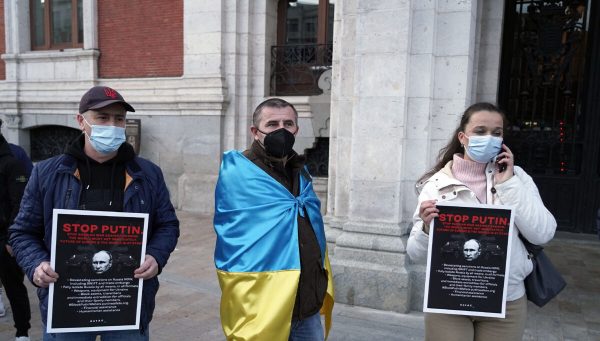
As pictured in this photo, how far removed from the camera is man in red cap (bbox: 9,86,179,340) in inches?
98.6

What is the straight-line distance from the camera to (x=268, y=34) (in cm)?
1020

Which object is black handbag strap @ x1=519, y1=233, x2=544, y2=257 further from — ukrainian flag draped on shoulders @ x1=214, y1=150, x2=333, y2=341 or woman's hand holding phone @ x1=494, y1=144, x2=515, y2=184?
ukrainian flag draped on shoulders @ x1=214, y1=150, x2=333, y2=341

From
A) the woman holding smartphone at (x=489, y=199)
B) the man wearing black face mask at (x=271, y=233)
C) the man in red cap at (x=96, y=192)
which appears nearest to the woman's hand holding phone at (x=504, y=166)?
the woman holding smartphone at (x=489, y=199)

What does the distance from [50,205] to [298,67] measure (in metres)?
8.25

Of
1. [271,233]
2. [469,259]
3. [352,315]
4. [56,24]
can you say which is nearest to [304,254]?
[271,233]

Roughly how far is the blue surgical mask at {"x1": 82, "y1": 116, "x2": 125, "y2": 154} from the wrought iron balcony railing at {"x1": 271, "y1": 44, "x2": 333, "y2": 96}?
7.61m

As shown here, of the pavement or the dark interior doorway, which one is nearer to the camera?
the pavement

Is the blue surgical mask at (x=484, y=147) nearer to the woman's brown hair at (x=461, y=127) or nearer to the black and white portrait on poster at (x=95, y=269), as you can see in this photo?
the woman's brown hair at (x=461, y=127)

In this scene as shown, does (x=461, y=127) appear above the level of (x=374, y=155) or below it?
above

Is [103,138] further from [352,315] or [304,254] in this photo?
[352,315]

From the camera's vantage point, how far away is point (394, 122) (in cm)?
495

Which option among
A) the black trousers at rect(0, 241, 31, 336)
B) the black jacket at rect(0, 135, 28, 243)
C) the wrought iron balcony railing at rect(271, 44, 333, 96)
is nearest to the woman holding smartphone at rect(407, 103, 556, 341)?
the black jacket at rect(0, 135, 28, 243)

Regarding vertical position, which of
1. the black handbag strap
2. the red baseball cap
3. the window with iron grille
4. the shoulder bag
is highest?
the window with iron grille

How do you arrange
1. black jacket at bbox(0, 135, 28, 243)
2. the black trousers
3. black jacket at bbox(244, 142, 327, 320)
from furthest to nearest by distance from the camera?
the black trousers < black jacket at bbox(0, 135, 28, 243) < black jacket at bbox(244, 142, 327, 320)
